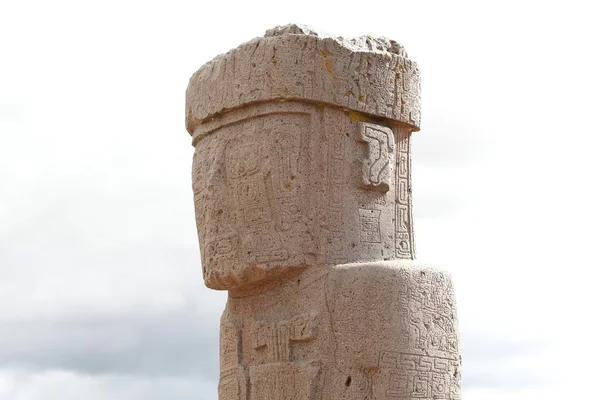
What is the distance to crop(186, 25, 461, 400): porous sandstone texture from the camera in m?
9.54

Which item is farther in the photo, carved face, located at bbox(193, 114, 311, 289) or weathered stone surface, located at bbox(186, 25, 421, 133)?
weathered stone surface, located at bbox(186, 25, 421, 133)

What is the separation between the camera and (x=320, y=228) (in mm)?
9812

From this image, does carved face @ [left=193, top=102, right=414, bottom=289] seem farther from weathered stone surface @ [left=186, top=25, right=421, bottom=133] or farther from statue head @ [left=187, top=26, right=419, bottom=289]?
weathered stone surface @ [left=186, top=25, right=421, bottom=133]

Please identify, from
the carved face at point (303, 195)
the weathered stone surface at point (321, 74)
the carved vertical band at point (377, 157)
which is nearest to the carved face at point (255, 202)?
the carved face at point (303, 195)

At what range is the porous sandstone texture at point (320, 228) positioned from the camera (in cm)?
954

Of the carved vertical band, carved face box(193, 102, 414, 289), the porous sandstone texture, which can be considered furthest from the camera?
the carved vertical band

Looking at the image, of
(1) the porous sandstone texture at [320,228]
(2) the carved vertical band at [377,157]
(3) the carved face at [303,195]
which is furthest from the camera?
(2) the carved vertical band at [377,157]

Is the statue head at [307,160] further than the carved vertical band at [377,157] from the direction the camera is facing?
No

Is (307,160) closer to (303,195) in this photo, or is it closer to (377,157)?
(303,195)

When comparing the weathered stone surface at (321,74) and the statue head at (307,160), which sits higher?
the weathered stone surface at (321,74)

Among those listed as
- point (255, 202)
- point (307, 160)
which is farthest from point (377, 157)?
point (255, 202)

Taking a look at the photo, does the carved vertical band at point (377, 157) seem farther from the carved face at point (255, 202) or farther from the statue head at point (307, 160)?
the carved face at point (255, 202)

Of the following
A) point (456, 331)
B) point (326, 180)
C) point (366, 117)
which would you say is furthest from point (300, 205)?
point (456, 331)

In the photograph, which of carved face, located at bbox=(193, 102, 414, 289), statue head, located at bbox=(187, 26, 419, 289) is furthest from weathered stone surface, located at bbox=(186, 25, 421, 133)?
carved face, located at bbox=(193, 102, 414, 289)
